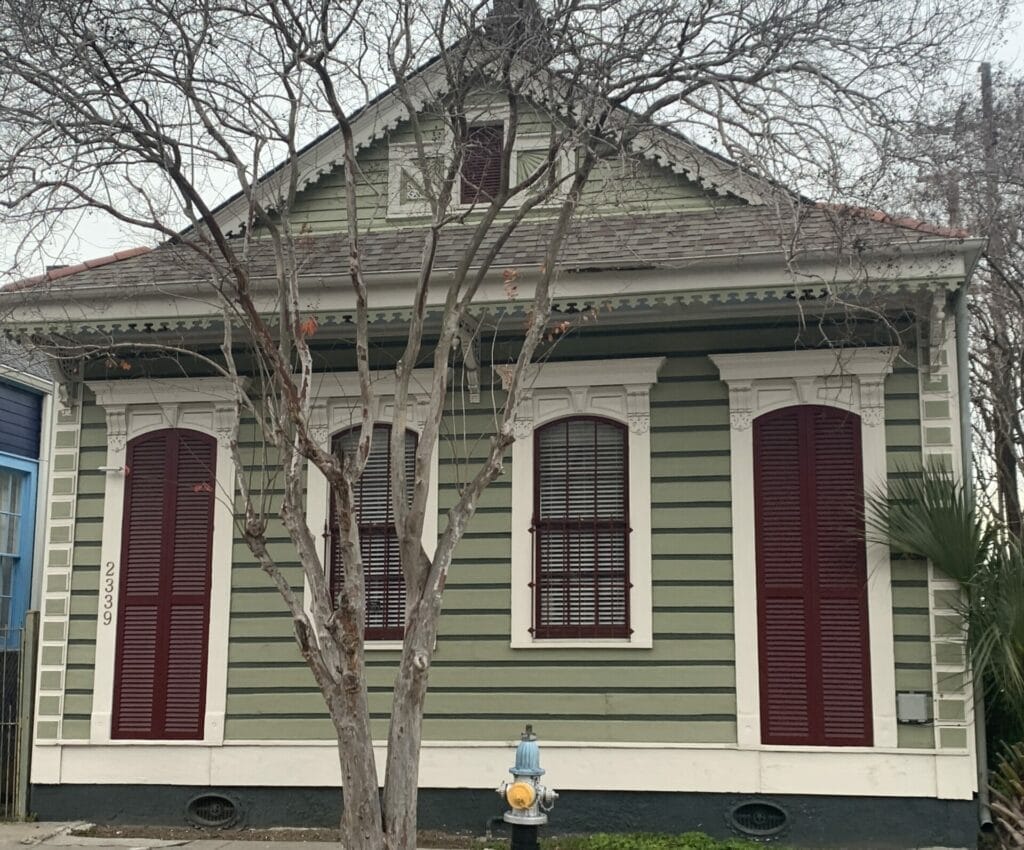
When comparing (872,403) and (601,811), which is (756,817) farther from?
(872,403)

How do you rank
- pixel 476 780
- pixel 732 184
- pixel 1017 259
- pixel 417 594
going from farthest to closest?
1. pixel 1017 259
2. pixel 732 184
3. pixel 476 780
4. pixel 417 594

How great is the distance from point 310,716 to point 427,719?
1043 millimetres

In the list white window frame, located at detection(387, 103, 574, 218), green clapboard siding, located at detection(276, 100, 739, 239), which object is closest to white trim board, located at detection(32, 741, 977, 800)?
green clapboard siding, located at detection(276, 100, 739, 239)

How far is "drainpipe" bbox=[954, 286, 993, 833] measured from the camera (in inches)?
383

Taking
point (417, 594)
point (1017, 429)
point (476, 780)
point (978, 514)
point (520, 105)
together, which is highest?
point (520, 105)

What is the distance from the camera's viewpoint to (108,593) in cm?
1145

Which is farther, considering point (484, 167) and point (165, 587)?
point (484, 167)

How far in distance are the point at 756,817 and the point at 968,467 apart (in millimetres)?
3243

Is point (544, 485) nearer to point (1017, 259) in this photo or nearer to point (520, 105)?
point (520, 105)

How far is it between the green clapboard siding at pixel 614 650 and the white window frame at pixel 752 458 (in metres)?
0.09

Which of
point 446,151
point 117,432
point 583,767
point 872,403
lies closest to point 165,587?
point 117,432

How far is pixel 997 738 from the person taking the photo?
33.2 ft

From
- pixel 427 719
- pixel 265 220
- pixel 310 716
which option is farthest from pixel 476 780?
pixel 265 220

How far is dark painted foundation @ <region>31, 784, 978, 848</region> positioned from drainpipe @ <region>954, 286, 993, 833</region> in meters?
0.18
